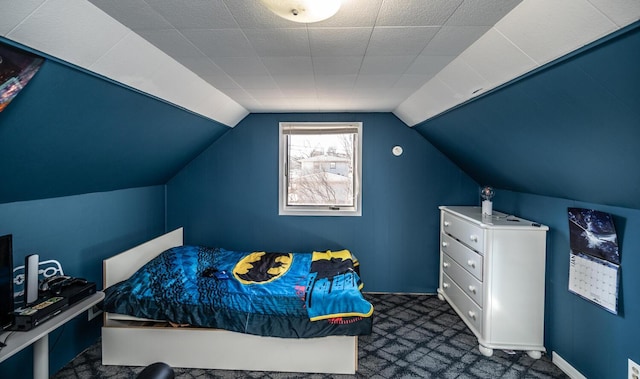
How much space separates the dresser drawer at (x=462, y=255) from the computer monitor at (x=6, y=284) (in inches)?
128

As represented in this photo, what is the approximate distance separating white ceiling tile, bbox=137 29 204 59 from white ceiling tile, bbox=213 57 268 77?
0.56 ft

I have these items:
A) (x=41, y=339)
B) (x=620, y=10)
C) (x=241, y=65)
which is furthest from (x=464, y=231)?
(x=41, y=339)

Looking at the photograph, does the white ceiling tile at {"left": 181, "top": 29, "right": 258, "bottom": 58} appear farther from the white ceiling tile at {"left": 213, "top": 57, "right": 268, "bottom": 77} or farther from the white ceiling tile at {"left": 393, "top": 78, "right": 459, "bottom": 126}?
the white ceiling tile at {"left": 393, "top": 78, "right": 459, "bottom": 126}

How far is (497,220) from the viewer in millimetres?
2793

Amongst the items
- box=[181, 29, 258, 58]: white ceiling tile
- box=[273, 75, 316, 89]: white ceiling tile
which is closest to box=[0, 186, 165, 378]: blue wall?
box=[181, 29, 258, 58]: white ceiling tile

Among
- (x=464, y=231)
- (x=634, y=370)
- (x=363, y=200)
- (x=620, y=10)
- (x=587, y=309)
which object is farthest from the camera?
(x=363, y=200)

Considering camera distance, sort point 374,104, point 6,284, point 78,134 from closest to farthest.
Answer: point 6,284
point 78,134
point 374,104

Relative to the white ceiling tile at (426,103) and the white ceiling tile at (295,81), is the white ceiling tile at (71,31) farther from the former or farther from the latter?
the white ceiling tile at (426,103)

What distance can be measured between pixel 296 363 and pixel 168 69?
2.35 metres

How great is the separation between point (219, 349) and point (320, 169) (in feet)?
7.72

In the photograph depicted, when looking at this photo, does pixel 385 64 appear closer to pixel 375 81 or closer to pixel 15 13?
pixel 375 81

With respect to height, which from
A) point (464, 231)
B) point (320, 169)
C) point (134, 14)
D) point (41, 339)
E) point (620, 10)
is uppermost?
point (134, 14)

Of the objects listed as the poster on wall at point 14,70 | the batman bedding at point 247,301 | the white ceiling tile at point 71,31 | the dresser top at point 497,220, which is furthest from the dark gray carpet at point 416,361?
the white ceiling tile at point 71,31

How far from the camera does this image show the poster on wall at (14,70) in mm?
1289
